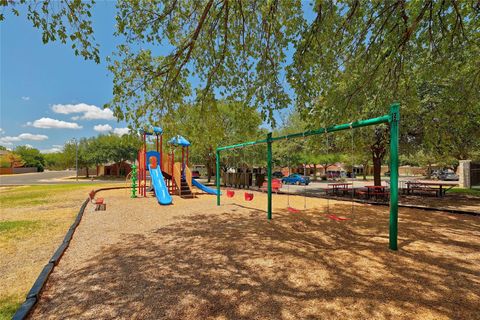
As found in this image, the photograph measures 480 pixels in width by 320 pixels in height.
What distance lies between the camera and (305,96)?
22.6 feet

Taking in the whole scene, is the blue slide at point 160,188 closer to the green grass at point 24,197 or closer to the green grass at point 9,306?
the green grass at point 24,197

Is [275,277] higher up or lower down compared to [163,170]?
lower down

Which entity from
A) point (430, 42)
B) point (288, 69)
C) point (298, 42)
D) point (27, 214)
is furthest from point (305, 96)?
point (27, 214)

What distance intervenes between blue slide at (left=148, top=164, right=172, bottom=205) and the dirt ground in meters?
4.66

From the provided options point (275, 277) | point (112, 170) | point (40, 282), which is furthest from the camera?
point (112, 170)

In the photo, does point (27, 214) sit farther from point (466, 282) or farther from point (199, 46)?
point (466, 282)

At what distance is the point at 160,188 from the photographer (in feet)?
43.6

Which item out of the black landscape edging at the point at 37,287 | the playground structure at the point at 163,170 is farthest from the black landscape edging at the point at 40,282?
the playground structure at the point at 163,170

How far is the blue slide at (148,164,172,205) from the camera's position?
12055mm

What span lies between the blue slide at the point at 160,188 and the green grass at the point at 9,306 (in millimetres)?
8438

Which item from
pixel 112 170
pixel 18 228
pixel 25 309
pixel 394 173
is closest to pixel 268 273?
pixel 25 309

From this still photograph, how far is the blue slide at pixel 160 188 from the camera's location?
475 inches

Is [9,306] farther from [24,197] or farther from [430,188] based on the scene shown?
[430,188]

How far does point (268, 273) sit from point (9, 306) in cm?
353
